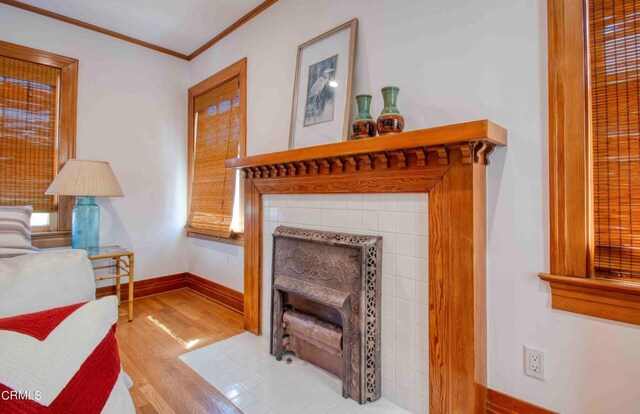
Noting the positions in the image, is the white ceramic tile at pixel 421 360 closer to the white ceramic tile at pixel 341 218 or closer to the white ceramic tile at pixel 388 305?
the white ceramic tile at pixel 388 305

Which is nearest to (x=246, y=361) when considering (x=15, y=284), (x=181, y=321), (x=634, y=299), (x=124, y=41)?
(x=181, y=321)

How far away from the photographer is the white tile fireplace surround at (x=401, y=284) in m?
1.57

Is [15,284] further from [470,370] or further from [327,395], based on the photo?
[470,370]

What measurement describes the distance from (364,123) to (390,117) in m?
0.16

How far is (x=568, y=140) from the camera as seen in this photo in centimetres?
131

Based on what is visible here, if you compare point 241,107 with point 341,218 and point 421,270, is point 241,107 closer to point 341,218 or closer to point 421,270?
point 341,218

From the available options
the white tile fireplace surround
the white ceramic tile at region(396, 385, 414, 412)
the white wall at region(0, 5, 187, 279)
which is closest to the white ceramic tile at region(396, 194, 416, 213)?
the white tile fireplace surround

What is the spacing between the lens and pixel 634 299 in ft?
3.84

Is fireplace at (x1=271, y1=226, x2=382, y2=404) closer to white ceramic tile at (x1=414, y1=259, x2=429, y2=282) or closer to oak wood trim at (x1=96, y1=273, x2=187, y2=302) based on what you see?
white ceramic tile at (x1=414, y1=259, x2=429, y2=282)

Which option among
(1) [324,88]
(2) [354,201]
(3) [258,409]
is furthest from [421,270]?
(1) [324,88]

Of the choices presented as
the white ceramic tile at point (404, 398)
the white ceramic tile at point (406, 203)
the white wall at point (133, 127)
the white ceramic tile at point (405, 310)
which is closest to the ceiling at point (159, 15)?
the white wall at point (133, 127)

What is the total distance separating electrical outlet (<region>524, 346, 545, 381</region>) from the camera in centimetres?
137

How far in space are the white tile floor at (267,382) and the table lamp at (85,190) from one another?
1431 mm

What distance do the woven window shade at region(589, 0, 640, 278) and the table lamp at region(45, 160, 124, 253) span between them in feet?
10.4
